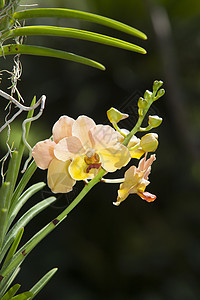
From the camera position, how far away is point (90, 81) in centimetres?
253

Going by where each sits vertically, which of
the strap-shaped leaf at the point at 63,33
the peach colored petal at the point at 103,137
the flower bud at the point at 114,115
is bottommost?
the peach colored petal at the point at 103,137

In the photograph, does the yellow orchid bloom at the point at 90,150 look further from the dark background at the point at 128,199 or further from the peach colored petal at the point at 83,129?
the dark background at the point at 128,199

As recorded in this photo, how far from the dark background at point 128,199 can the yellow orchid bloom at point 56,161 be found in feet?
6.12

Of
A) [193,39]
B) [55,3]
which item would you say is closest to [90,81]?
[55,3]

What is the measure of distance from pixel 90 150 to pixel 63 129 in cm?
3

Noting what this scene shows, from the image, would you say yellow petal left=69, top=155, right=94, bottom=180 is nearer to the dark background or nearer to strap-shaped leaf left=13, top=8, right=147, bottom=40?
strap-shaped leaf left=13, top=8, right=147, bottom=40

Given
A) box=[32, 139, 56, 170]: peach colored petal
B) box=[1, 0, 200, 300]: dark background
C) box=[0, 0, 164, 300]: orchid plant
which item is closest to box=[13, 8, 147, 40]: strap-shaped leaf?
box=[0, 0, 164, 300]: orchid plant

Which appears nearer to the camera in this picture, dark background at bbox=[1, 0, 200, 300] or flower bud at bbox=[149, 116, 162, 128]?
flower bud at bbox=[149, 116, 162, 128]

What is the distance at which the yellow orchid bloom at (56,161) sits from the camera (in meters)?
0.32

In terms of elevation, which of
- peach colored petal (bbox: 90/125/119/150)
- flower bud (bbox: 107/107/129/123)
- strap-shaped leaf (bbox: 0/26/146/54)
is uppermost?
strap-shaped leaf (bbox: 0/26/146/54)

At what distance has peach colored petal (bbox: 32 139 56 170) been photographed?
12.3 inches

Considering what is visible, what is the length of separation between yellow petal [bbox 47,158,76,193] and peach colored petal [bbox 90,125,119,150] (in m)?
0.03

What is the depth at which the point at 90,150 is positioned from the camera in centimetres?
32

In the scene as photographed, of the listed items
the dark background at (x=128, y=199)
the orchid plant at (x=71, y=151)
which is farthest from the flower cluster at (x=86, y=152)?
the dark background at (x=128, y=199)
